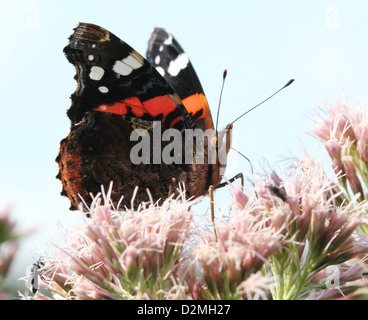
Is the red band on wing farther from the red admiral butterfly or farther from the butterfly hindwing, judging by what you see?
the butterfly hindwing

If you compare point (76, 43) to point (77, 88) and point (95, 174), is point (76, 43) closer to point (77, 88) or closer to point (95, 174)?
point (77, 88)

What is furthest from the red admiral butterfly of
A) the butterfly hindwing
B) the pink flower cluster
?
the pink flower cluster

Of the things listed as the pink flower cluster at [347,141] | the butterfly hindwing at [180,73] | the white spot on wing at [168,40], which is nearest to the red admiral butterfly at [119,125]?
the butterfly hindwing at [180,73]

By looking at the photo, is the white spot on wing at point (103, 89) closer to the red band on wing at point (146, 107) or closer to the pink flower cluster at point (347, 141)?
the red band on wing at point (146, 107)

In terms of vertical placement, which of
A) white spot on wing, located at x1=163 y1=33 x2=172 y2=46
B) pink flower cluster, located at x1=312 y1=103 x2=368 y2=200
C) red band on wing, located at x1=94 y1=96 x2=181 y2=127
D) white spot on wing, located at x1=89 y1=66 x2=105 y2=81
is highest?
white spot on wing, located at x1=163 y1=33 x2=172 y2=46

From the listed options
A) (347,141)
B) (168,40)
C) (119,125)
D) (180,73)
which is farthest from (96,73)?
(347,141)

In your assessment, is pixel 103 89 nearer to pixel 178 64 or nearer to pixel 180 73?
pixel 180 73
